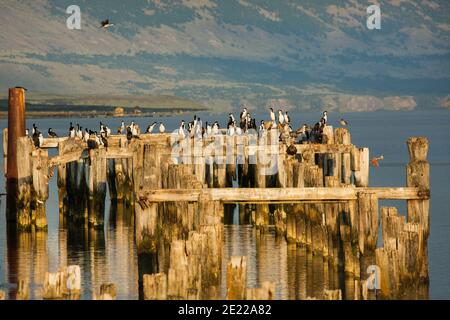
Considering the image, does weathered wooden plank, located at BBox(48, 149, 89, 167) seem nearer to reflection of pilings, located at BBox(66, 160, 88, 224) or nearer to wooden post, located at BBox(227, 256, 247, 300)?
reflection of pilings, located at BBox(66, 160, 88, 224)

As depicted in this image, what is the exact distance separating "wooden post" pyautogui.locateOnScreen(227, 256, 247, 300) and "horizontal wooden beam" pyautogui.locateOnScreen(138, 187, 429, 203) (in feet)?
19.9

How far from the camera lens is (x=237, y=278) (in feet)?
74.5

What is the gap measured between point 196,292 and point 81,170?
763 inches

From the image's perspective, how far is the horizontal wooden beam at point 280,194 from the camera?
1145 inches

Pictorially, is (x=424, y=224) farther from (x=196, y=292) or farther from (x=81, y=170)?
(x=81, y=170)

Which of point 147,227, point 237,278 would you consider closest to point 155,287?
point 237,278

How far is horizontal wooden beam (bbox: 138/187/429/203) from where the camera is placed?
1145 inches

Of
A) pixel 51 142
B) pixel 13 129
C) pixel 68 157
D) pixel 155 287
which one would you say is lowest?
pixel 155 287

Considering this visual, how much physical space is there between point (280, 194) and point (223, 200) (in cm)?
129

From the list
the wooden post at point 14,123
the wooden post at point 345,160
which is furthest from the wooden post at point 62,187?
the wooden post at point 345,160

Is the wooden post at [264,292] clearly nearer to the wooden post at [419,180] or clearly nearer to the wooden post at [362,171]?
the wooden post at [419,180]

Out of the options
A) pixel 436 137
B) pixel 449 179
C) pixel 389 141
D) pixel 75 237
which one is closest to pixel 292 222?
pixel 75 237

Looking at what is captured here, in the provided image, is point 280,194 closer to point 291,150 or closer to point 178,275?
point 178,275

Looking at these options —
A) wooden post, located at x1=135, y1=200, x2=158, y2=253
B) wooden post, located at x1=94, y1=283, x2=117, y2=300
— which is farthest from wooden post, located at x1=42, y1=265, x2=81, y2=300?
wooden post, located at x1=135, y1=200, x2=158, y2=253
